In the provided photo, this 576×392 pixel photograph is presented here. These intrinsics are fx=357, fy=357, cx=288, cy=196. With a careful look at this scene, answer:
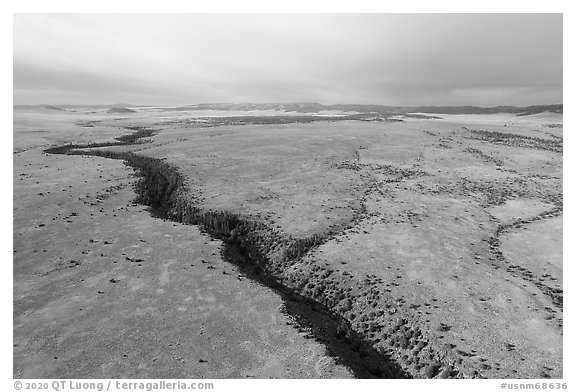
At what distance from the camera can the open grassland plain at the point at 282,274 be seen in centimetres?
2025

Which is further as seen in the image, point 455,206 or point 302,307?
point 455,206

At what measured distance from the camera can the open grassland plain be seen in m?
20.2

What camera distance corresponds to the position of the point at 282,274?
29.8 m

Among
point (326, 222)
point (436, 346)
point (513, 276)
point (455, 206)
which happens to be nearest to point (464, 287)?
point (513, 276)

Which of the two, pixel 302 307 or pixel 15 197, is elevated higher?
pixel 15 197

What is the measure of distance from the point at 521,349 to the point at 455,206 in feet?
84.2

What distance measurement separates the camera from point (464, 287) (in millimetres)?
26547

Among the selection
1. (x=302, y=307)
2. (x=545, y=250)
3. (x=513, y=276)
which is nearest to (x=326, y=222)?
(x=302, y=307)

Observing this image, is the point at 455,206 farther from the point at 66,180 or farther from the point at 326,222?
the point at 66,180
